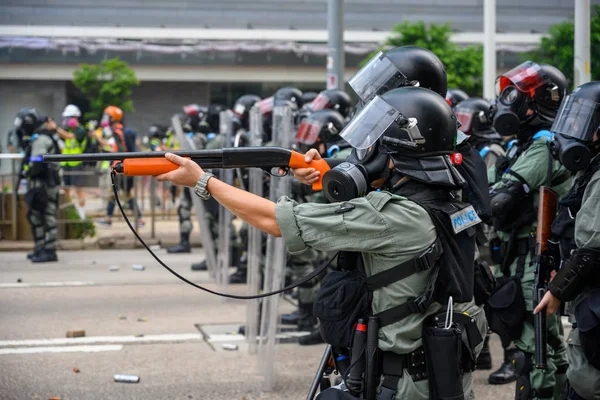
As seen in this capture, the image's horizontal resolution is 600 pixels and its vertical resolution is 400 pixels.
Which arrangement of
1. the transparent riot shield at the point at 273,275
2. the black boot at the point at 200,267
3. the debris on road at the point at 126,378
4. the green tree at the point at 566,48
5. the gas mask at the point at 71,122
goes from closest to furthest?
the transparent riot shield at the point at 273,275
the debris on road at the point at 126,378
the black boot at the point at 200,267
the gas mask at the point at 71,122
the green tree at the point at 566,48

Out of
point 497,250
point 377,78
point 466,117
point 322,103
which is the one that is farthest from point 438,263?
point 322,103

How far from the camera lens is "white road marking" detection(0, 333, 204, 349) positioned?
747 centimetres

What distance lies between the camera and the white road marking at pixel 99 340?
7.47m

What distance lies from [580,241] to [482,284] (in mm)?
582

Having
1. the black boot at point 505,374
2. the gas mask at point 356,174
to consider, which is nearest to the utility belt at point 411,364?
the gas mask at point 356,174

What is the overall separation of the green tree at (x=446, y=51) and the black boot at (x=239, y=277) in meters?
17.4

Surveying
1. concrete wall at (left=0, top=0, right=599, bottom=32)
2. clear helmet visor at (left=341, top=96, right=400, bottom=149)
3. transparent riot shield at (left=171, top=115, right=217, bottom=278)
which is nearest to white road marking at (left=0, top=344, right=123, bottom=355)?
transparent riot shield at (left=171, top=115, right=217, bottom=278)

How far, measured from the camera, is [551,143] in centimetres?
482

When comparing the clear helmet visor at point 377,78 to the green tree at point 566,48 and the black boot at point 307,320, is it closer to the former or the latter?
the black boot at point 307,320

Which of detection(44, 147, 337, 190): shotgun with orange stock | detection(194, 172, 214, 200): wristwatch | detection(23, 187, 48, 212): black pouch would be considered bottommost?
detection(23, 187, 48, 212): black pouch

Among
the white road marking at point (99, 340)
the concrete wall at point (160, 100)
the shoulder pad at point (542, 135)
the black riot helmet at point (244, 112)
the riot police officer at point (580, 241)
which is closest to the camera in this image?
the riot police officer at point (580, 241)

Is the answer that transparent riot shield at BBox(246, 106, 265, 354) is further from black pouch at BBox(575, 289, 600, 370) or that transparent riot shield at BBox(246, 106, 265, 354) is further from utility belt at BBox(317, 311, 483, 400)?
utility belt at BBox(317, 311, 483, 400)

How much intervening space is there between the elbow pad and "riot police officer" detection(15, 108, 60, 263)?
8.84 meters

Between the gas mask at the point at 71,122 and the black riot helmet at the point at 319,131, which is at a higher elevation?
Answer: the black riot helmet at the point at 319,131
